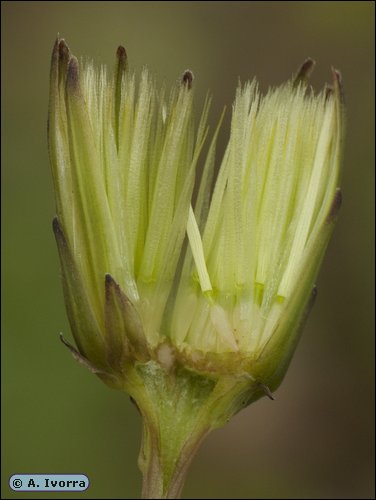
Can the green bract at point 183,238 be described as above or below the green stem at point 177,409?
above

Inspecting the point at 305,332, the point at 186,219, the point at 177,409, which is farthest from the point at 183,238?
the point at 305,332

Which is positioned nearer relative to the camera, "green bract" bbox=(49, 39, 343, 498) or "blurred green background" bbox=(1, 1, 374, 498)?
"green bract" bbox=(49, 39, 343, 498)

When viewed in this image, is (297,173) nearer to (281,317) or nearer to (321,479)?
(281,317)

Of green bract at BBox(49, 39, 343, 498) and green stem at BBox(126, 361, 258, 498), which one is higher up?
green bract at BBox(49, 39, 343, 498)

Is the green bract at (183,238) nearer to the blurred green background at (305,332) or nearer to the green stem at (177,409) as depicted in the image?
the green stem at (177,409)

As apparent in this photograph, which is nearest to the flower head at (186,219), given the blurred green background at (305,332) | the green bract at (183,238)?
the green bract at (183,238)

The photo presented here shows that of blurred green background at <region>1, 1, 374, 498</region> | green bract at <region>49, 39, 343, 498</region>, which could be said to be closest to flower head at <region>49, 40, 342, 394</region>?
green bract at <region>49, 39, 343, 498</region>

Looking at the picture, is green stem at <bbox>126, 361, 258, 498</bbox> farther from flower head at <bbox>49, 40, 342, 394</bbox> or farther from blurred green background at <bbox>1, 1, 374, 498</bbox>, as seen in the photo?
blurred green background at <bbox>1, 1, 374, 498</bbox>
